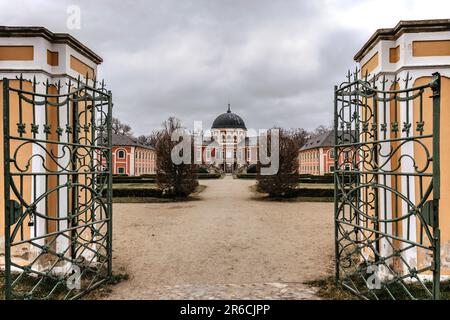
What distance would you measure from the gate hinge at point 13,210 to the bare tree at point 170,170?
40.8 feet

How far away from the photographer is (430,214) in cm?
284

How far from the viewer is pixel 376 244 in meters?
4.75

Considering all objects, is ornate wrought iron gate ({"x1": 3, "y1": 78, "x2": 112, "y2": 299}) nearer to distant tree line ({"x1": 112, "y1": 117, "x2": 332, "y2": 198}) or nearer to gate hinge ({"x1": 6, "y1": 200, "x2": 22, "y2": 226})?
gate hinge ({"x1": 6, "y1": 200, "x2": 22, "y2": 226})

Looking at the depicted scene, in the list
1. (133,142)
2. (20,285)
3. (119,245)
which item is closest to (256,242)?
(119,245)

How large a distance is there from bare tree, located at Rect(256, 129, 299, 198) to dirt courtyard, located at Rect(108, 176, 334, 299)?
4207 millimetres

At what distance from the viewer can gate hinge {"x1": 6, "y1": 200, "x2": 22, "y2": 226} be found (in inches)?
119

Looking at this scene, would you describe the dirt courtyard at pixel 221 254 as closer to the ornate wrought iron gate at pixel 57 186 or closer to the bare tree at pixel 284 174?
the ornate wrought iron gate at pixel 57 186

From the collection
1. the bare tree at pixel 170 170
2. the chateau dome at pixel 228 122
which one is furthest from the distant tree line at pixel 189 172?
the chateau dome at pixel 228 122

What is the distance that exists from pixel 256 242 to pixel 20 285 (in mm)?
4379

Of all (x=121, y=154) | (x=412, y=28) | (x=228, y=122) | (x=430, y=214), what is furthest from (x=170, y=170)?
(x=228, y=122)

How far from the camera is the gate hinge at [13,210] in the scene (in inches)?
119

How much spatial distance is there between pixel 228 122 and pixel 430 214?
238 feet
